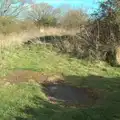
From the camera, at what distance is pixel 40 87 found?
14.1 m

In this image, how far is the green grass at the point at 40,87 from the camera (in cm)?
1041

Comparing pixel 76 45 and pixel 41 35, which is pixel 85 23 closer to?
pixel 76 45

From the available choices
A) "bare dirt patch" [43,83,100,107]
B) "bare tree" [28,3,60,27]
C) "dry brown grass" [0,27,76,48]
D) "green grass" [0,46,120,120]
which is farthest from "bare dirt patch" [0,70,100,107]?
"bare tree" [28,3,60,27]

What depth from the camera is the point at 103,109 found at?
438 inches

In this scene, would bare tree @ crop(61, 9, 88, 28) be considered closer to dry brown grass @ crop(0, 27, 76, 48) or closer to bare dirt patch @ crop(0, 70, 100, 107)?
dry brown grass @ crop(0, 27, 76, 48)

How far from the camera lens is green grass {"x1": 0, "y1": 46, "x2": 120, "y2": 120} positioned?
34.2 feet

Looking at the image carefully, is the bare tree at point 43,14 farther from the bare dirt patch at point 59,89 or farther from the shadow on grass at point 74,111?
the shadow on grass at point 74,111

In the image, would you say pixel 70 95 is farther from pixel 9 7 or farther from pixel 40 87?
pixel 9 7

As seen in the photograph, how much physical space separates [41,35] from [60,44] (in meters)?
3.73

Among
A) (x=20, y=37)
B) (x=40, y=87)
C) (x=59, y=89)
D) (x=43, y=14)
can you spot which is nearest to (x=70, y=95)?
(x=59, y=89)

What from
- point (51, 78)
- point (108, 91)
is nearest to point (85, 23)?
point (51, 78)

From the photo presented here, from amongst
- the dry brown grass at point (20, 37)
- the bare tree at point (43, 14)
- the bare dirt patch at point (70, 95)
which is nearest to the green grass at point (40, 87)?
the bare dirt patch at point (70, 95)

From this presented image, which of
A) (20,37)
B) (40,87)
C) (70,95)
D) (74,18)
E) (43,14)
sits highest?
(43,14)

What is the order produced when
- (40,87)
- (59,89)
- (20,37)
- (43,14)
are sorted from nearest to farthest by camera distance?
(40,87)
(59,89)
(20,37)
(43,14)
